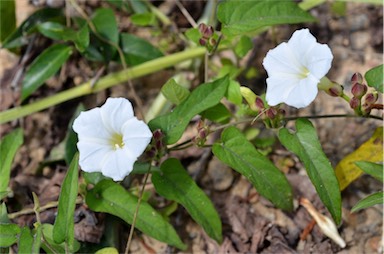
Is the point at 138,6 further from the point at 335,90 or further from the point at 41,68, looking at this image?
the point at 335,90

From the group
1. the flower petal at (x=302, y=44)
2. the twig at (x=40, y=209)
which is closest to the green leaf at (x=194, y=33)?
the flower petal at (x=302, y=44)

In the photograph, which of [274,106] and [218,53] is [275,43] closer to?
[218,53]

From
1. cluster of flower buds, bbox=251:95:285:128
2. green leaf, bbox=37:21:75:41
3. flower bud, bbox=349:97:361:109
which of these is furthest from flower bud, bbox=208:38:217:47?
green leaf, bbox=37:21:75:41

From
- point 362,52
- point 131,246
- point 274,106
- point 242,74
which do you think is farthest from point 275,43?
point 131,246

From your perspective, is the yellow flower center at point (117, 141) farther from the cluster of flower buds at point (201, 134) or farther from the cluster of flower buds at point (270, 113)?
the cluster of flower buds at point (270, 113)

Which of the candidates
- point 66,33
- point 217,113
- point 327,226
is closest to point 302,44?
point 217,113
